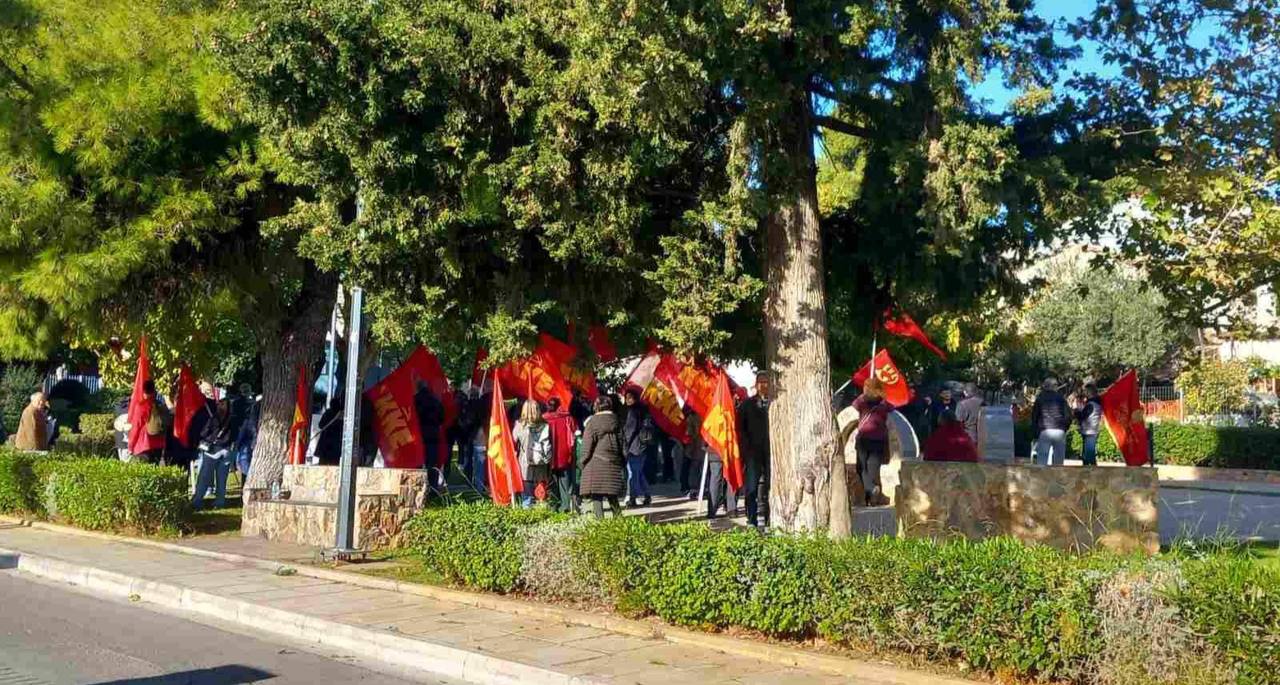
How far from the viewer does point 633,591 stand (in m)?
9.07

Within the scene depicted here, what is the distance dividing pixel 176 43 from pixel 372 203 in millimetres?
5345

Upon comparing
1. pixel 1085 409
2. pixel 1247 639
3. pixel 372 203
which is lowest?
pixel 1247 639

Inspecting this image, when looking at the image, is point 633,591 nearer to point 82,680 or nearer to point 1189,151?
point 82,680

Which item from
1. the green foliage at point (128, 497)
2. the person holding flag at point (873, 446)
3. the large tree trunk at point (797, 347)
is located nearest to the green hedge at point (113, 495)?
the green foliage at point (128, 497)

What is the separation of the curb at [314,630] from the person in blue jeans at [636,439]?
745 cm

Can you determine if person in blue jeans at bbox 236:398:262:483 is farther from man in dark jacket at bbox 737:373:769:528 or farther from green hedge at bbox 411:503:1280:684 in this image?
green hedge at bbox 411:503:1280:684

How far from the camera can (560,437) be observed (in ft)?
47.0

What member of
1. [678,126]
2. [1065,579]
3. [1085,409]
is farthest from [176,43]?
[1085,409]

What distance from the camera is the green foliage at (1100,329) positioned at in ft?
125

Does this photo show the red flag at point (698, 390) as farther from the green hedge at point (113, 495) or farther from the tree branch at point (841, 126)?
the green hedge at point (113, 495)

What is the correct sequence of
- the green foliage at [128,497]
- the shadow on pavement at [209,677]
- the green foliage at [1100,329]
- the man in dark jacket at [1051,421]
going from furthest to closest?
the green foliage at [1100,329]
the man in dark jacket at [1051,421]
the green foliage at [128,497]
the shadow on pavement at [209,677]

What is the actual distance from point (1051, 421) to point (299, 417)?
10.8 m

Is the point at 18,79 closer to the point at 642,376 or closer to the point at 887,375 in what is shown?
the point at 642,376

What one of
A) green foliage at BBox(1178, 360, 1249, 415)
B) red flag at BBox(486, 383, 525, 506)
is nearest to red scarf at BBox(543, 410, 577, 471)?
red flag at BBox(486, 383, 525, 506)
